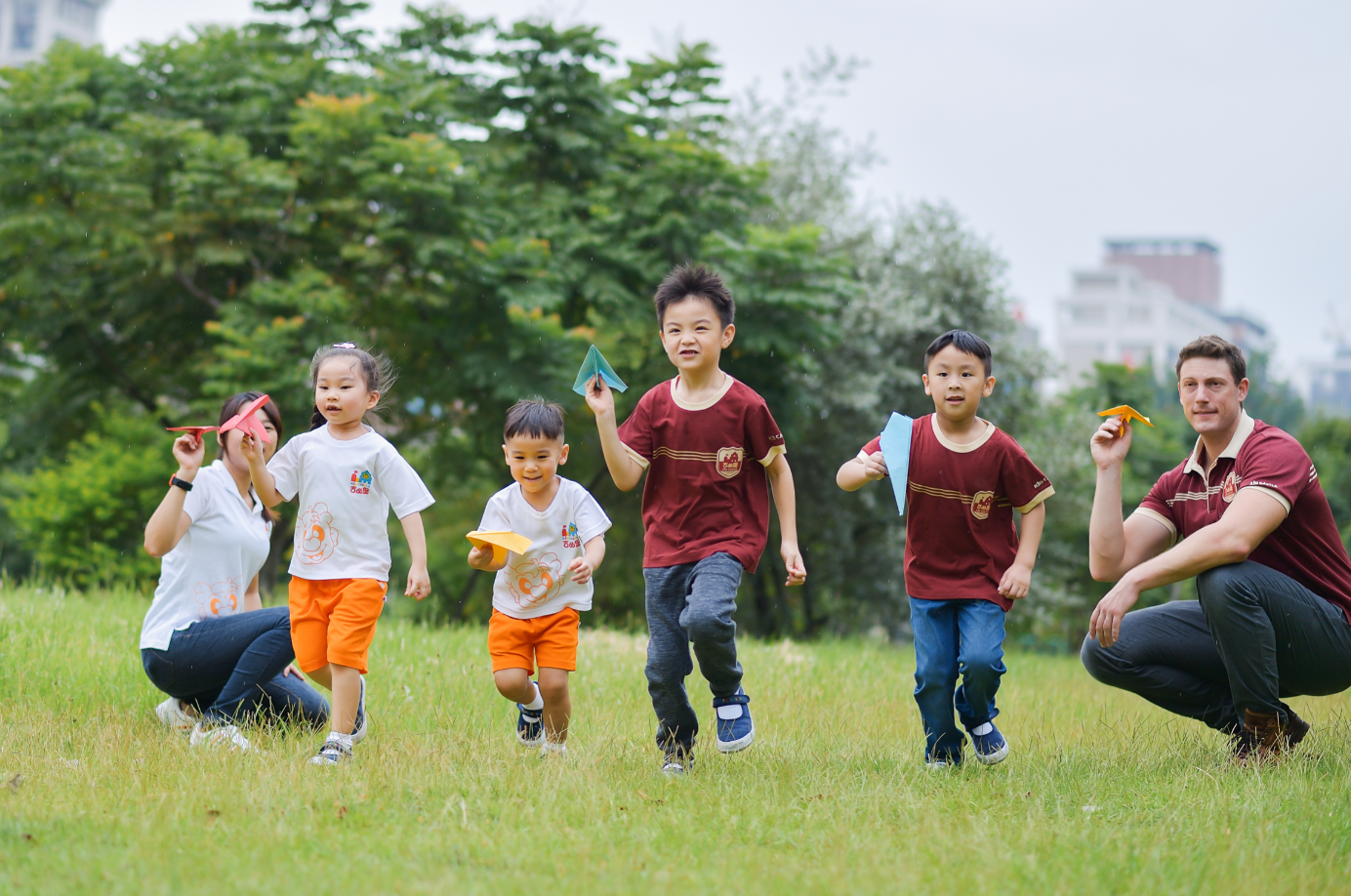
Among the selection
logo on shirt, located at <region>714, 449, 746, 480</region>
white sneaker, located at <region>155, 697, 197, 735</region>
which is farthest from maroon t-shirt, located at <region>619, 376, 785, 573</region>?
white sneaker, located at <region>155, 697, 197, 735</region>

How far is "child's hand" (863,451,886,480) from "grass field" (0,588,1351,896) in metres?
1.21

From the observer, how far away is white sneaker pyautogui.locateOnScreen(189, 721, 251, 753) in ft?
15.5

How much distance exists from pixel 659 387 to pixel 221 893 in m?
2.66

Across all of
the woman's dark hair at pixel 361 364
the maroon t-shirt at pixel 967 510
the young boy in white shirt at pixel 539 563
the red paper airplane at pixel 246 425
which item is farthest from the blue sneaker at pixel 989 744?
the red paper airplane at pixel 246 425

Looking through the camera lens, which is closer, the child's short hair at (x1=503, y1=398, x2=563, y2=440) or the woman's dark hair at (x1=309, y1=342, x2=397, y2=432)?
the child's short hair at (x1=503, y1=398, x2=563, y2=440)

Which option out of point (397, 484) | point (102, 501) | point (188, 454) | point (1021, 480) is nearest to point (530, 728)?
point (397, 484)

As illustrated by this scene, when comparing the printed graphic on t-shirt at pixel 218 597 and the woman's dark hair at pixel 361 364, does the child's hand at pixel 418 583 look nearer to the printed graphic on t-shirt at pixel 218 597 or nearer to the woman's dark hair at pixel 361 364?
the woman's dark hair at pixel 361 364

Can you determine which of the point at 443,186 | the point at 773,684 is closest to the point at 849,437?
the point at 443,186

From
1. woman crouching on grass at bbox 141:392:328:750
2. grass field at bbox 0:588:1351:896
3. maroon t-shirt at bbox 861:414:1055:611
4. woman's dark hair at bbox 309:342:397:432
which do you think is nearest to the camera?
grass field at bbox 0:588:1351:896

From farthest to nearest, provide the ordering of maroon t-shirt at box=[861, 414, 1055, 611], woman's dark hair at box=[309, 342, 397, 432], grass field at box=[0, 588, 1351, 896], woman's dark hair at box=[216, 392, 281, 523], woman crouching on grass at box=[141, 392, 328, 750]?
woman's dark hair at box=[216, 392, 281, 523] < woman crouching on grass at box=[141, 392, 328, 750] < woman's dark hair at box=[309, 342, 397, 432] < maroon t-shirt at box=[861, 414, 1055, 611] < grass field at box=[0, 588, 1351, 896]

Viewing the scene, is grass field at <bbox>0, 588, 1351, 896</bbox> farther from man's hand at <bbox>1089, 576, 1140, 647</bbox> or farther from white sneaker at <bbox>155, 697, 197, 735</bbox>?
man's hand at <bbox>1089, 576, 1140, 647</bbox>

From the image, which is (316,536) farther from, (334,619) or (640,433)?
(640,433)

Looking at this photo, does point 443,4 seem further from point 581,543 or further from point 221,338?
point 581,543

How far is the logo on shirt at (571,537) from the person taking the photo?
488 centimetres
